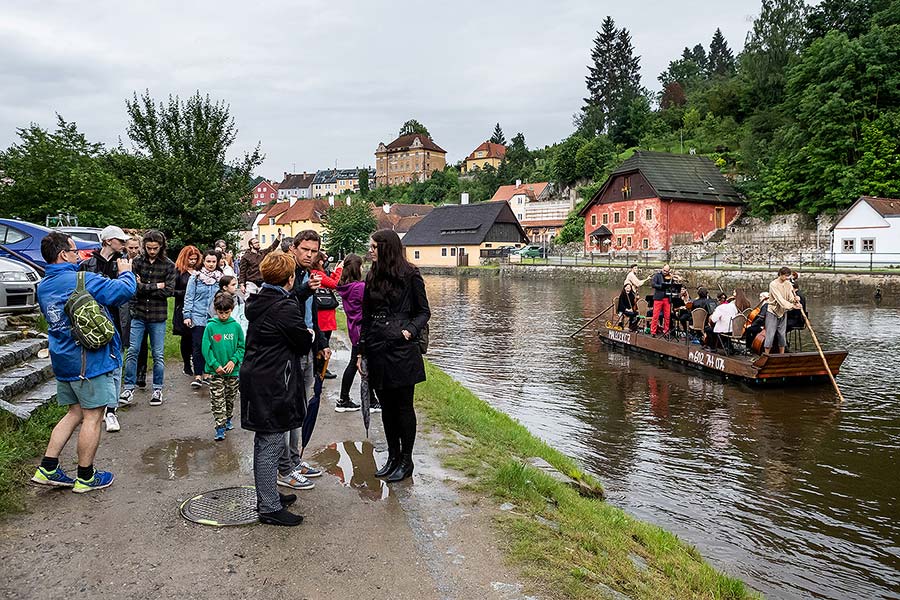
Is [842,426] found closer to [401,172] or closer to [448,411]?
[448,411]

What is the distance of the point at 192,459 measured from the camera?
20.4 ft

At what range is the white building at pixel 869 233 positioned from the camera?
38.6 metres

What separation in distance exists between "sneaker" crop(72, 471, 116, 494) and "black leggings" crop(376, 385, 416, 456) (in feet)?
7.78

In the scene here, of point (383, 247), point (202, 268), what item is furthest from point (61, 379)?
point (202, 268)

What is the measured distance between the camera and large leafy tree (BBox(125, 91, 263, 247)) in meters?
19.1

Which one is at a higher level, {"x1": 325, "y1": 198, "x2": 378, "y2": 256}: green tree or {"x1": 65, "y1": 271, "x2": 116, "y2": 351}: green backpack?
{"x1": 325, "y1": 198, "x2": 378, "y2": 256}: green tree

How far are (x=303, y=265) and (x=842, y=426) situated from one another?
384 inches

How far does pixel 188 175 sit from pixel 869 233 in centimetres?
4069

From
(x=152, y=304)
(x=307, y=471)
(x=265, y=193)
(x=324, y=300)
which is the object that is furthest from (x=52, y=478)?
(x=265, y=193)

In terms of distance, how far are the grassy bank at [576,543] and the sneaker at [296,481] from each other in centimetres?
149

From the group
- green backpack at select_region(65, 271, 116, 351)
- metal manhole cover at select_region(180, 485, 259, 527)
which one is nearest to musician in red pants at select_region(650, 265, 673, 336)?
metal manhole cover at select_region(180, 485, 259, 527)

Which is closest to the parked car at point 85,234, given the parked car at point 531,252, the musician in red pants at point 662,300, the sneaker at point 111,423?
the sneaker at point 111,423

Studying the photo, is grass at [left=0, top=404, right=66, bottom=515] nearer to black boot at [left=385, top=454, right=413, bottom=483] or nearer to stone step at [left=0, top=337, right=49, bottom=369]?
stone step at [left=0, top=337, right=49, bottom=369]

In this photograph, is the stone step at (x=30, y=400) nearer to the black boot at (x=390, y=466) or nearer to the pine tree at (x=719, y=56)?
the black boot at (x=390, y=466)
